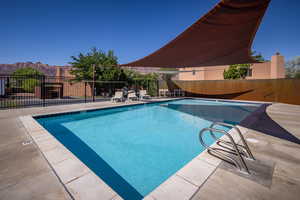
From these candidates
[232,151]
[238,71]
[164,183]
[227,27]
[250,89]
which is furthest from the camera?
[238,71]

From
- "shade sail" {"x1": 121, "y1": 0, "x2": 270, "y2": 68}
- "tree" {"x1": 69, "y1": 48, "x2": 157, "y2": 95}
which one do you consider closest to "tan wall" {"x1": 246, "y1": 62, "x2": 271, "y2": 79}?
"tree" {"x1": 69, "y1": 48, "x2": 157, "y2": 95}

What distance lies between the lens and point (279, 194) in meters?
1.43

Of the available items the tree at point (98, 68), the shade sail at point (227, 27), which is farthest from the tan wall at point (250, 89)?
the shade sail at point (227, 27)

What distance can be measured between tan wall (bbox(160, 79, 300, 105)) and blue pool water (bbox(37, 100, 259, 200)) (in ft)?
28.6

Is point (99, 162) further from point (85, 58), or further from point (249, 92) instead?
point (85, 58)

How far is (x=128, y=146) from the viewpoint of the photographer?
3.64 metres

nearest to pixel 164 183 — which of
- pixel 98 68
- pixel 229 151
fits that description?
pixel 229 151

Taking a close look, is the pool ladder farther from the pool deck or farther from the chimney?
the chimney

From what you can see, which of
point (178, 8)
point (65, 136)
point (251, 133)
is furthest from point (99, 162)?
point (178, 8)

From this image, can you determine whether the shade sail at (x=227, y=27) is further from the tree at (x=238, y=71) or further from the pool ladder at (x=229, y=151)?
the tree at (x=238, y=71)

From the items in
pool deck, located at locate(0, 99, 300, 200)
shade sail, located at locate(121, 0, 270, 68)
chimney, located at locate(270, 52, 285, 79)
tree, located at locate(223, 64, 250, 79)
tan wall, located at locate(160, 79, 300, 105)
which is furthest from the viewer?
tree, located at locate(223, 64, 250, 79)

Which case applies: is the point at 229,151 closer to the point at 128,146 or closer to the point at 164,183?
the point at 164,183

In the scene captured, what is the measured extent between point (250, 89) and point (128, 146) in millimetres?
12463

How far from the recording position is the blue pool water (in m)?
2.41
